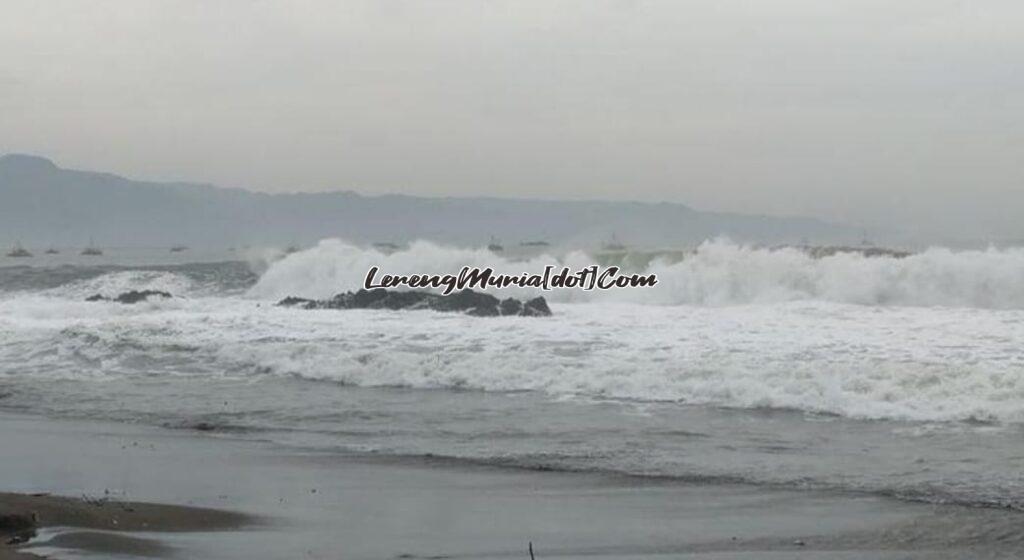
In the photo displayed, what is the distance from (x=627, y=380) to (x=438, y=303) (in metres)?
9.96

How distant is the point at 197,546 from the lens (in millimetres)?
6859

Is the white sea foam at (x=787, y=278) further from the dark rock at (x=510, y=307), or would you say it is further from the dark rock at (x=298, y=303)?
the dark rock at (x=510, y=307)

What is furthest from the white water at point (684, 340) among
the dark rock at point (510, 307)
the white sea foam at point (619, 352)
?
the dark rock at point (510, 307)

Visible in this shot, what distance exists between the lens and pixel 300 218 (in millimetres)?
131625

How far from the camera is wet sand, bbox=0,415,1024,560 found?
22.1 ft

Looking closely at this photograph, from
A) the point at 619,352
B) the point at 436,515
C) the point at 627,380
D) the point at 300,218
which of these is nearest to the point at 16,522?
the point at 436,515

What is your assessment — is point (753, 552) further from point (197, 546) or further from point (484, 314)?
point (484, 314)

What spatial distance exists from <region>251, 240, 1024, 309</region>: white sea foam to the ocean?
66 mm

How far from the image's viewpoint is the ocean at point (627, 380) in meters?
9.84

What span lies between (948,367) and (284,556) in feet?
28.7

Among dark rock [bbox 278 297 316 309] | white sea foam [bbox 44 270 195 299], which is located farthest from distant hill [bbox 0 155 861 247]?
dark rock [bbox 278 297 316 309]

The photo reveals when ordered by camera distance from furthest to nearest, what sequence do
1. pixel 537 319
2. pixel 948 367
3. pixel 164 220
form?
1. pixel 164 220
2. pixel 537 319
3. pixel 948 367

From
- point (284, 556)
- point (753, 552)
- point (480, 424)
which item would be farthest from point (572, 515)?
point (480, 424)

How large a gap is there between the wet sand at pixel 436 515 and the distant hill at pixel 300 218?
51.2 meters
